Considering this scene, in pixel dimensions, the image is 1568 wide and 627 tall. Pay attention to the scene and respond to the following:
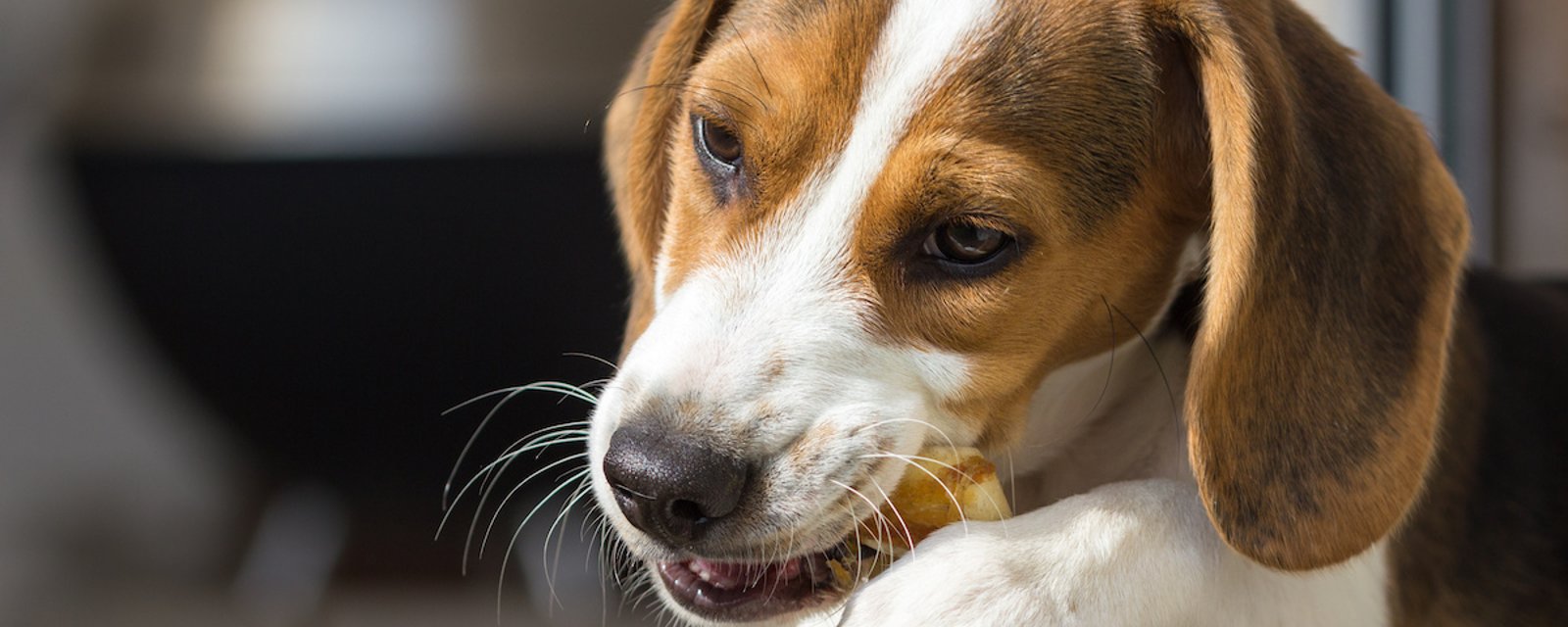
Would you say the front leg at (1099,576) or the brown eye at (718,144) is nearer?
the front leg at (1099,576)

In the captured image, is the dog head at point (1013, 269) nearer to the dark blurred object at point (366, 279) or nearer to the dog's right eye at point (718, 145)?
the dog's right eye at point (718, 145)

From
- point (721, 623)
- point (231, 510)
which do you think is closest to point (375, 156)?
point (231, 510)

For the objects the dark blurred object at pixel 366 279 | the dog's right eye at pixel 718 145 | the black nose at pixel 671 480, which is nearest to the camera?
the black nose at pixel 671 480

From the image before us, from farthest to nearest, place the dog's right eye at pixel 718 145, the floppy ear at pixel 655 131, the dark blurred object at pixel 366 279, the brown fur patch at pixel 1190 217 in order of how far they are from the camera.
Result: the dark blurred object at pixel 366 279 → the floppy ear at pixel 655 131 → the dog's right eye at pixel 718 145 → the brown fur patch at pixel 1190 217

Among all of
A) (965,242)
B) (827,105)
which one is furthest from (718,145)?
(965,242)

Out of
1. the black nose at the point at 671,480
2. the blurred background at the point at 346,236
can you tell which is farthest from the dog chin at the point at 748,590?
the blurred background at the point at 346,236

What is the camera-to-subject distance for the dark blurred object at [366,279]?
3506 mm

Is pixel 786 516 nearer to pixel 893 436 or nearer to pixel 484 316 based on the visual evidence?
pixel 893 436

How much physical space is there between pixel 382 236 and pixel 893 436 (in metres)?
2.40

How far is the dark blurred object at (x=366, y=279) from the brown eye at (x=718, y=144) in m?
2.03

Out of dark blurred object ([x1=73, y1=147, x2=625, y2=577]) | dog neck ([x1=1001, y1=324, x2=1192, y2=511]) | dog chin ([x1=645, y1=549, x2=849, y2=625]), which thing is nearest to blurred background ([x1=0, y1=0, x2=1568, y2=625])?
dark blurred object ([x1=73, y1=147, x2=625, y2=577])

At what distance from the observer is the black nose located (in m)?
1.28

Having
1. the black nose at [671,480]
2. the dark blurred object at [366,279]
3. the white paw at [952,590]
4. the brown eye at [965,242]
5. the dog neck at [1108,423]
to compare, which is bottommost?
the dark blurred object at [366,279]

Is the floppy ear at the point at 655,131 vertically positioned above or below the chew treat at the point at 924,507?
above
